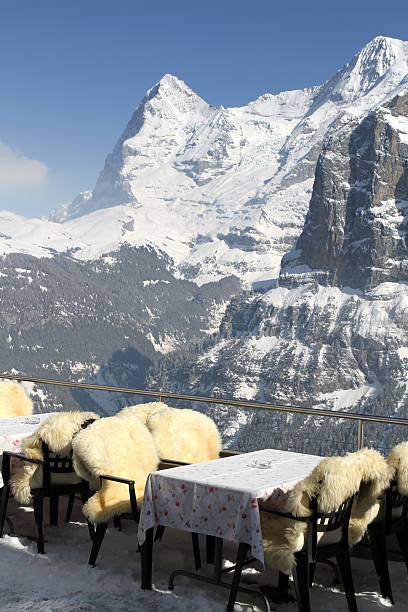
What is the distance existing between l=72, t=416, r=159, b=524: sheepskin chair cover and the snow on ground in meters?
0.44

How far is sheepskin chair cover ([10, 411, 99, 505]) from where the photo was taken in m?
5.45

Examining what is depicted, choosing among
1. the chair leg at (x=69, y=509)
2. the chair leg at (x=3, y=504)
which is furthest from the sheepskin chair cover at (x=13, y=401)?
the chair leg at (x=3, y=504)

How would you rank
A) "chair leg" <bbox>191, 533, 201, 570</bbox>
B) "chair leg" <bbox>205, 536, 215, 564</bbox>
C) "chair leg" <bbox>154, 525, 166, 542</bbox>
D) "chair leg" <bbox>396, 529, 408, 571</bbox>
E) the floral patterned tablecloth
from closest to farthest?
1. the floral patterned tablecloth
2. "chair leg" <bbox>396, 529, 408, 571</bbox>
3. "chair leg" <bbox>191, 533, 201, 570</bbox>
4. "chair leg" <bbox>205, 536, 215, 564</bbox>
5. "chair leg" <bbox>154, 525, 166, 542</bbox>

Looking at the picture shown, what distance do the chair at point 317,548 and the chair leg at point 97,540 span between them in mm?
1155

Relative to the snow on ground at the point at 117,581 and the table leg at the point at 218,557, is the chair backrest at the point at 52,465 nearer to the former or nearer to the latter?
the snow on ground at the point at 117,581

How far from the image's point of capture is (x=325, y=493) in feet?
13.2

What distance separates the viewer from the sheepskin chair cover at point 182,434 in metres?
6.08

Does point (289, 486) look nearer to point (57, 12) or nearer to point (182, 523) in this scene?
point (182, 523)

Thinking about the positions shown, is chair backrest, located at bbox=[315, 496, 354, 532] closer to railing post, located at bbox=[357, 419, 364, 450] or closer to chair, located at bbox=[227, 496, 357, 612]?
chair, located at bbox=[227, 496, 357, 612]

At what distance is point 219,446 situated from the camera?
650cm

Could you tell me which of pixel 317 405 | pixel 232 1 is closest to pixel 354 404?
pixel 317 405

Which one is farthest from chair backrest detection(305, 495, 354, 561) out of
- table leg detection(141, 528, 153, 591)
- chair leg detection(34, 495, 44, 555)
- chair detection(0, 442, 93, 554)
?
chair leg detection(34, 495, 44, 555)

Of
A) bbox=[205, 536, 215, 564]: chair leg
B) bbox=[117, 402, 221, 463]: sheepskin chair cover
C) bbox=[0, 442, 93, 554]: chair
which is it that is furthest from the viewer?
bbox=[117, 402, 221, 463]: sheepskin chair cover

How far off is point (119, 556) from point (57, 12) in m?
52.3
